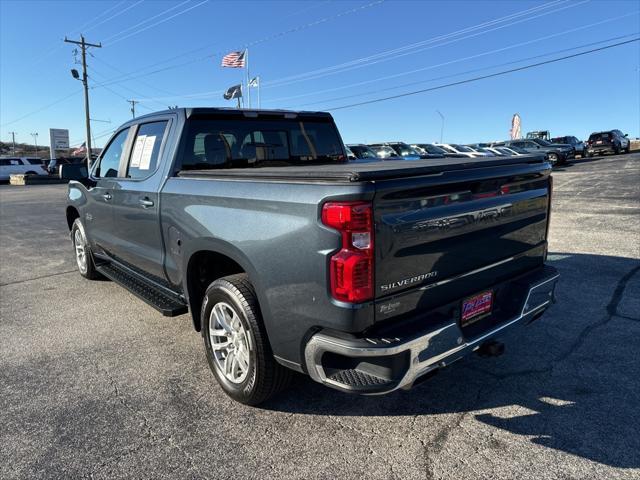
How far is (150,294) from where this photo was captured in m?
4.15

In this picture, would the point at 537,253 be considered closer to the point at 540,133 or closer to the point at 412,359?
the point at 412,359

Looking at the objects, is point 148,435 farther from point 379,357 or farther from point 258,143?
point 258,143

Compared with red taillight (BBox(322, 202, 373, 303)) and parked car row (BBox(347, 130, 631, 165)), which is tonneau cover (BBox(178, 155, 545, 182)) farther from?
parked car row (BBox(347, 130, 631, 165))

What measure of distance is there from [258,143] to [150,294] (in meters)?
1.66

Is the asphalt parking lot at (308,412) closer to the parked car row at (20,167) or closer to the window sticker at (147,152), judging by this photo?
the window sticker at (147,152)

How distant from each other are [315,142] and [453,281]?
2590 millimetres

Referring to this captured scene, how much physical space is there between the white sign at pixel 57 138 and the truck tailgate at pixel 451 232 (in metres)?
67.3

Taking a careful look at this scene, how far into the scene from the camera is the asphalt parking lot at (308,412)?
248cm

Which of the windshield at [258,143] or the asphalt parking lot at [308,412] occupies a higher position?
the windshield at [258,143]

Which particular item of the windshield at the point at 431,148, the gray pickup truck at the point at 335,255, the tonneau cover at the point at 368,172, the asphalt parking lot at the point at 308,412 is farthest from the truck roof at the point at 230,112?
the windshield at the point at 431,148

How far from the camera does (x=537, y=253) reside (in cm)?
346

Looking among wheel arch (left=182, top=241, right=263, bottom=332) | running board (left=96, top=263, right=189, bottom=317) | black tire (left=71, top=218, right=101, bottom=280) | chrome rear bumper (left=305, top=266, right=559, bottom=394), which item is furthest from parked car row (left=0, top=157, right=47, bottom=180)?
chrome rear bumper (left=305, top=266, right=559, bottom=394)

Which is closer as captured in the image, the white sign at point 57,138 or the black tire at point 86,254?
the black tire at point 86,254

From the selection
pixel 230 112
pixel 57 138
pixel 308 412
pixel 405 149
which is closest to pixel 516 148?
pixel 405 149
